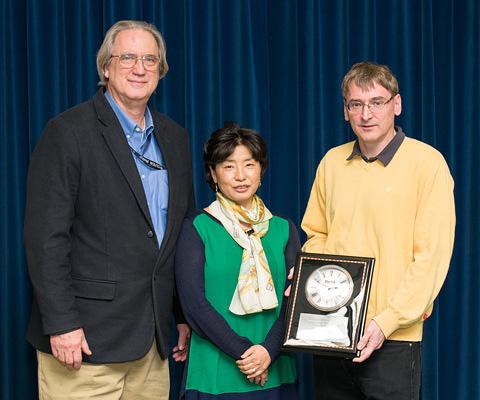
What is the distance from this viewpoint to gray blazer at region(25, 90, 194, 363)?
2139 mm

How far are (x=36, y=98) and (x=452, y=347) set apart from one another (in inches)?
88.9

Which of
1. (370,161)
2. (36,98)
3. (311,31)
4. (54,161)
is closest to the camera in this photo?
(54,161)

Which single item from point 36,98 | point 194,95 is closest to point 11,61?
point 36,98

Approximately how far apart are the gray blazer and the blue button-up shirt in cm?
4

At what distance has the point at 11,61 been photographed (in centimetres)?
305

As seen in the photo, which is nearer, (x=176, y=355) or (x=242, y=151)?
(x=242, y=151)

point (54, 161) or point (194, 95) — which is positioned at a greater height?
point (194, 95)

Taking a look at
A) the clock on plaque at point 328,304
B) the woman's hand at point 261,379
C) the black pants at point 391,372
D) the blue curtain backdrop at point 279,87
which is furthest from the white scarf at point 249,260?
the blue curtain backdrop at point 279,87

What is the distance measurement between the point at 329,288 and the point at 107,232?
2.38ft

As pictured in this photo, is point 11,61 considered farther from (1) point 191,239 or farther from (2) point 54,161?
(1) point 191,239

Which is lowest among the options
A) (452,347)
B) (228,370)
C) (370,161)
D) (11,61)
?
(452,347)

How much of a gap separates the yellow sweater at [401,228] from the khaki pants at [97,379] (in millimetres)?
795

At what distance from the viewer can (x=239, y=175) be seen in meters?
2.37

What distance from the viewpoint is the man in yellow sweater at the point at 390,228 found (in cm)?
219
